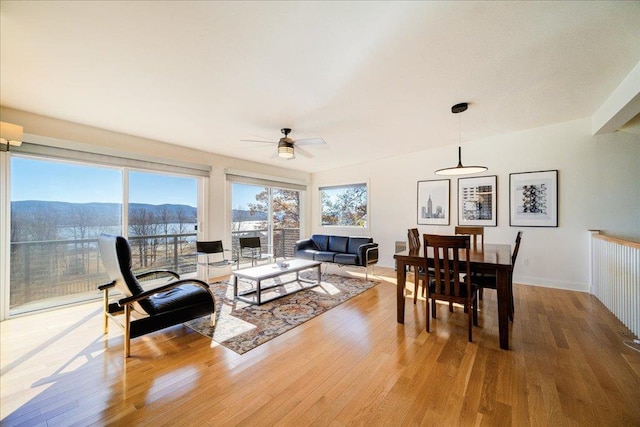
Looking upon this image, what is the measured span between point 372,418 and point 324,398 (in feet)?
1.12

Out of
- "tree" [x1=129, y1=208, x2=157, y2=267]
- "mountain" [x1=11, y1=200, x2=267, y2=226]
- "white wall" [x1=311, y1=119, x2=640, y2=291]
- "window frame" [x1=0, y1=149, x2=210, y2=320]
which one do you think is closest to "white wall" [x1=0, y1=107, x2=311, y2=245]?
"window frame" [x1=0, y1=149, x2=210, y2=320]

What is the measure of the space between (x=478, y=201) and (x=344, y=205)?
9.99 ft

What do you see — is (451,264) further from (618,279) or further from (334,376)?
(618,279)

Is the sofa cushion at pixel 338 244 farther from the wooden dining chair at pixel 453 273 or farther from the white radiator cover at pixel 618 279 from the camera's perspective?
the white radiator cover at pixel 618 279

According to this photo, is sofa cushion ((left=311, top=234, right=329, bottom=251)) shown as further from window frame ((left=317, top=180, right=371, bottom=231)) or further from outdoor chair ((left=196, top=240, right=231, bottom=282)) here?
outdoor chair ((left=196, top=240, right=231, bottom=282))

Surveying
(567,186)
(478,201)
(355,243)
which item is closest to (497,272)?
(478,201)

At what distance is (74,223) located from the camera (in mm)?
3492

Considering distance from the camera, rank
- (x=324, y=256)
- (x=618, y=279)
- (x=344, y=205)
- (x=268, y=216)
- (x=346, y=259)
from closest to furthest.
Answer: (x=618, y=279)
(x=346, y=259)
(x=324, y=256)
(x=268, y=216)
(x=344, y=205)

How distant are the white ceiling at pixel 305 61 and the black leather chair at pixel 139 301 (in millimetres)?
1576

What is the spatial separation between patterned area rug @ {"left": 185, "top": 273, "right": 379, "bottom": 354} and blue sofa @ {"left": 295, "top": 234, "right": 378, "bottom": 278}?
1.44 feet

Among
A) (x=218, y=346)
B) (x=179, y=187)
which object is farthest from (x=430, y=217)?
(x=179, y=187)

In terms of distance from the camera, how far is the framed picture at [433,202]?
5.18m

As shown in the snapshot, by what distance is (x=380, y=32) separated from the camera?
1.94 metres

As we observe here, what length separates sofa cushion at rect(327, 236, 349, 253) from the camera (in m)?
5.70
